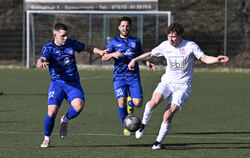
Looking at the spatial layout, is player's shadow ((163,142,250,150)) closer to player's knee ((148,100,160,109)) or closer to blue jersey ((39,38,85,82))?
player's knee ((148,100,160,109))

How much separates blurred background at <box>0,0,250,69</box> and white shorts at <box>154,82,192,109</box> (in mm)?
20153

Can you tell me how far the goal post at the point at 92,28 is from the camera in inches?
1187

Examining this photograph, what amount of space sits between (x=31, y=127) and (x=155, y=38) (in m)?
20.1

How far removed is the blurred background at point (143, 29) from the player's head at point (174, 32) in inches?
792

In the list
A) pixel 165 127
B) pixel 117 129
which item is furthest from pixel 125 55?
pixel 165 127

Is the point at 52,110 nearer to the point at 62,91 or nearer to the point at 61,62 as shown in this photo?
the point at 62,91

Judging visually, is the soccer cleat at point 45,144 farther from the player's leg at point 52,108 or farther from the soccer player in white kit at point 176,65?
the soccer player in white kit at point 176,65

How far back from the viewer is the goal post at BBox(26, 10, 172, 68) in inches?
1187

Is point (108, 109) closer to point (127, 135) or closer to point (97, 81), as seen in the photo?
point (127, 135)

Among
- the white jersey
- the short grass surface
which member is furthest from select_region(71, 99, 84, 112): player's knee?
the white jersey

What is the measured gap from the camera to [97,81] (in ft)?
70.6

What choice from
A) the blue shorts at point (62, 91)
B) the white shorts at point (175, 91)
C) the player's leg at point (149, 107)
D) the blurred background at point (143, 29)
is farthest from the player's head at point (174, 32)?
the blurred background at point (143, 29)

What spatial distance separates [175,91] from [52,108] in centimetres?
173

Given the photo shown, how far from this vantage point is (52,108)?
8.45 metres
